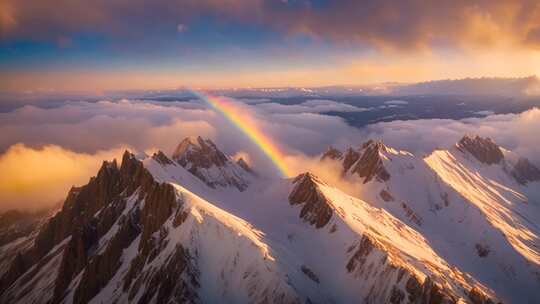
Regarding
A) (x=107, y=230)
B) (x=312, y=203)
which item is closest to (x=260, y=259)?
(x=312, y=203)

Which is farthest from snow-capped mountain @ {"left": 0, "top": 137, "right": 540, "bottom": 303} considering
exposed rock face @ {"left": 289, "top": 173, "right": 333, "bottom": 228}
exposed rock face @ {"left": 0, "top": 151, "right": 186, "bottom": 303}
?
exposed rock face @ {"left": 289, "top": 173, "right": 333, "bottom": 228}

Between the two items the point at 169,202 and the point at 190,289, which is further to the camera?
the point at 169,202

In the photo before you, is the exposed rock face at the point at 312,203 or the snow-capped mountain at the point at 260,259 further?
the exposed rock face at the point at 312,203

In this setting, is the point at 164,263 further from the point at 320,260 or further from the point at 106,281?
the point at 320,260

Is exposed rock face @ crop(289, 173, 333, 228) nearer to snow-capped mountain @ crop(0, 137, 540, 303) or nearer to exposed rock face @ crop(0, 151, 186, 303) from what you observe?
snow-capped mountain @ crop(0, 137, 540, 303)

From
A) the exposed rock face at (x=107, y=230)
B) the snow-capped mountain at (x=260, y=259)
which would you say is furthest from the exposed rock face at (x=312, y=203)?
the exposed rock face at (x=107, y=230)

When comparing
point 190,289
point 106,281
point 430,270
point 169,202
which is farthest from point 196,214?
point 430,270

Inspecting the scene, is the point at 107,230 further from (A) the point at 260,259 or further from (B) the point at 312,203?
(B) the point at 312,203

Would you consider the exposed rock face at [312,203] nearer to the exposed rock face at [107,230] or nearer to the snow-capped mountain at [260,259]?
the snow-capped mountain at [260,259]
